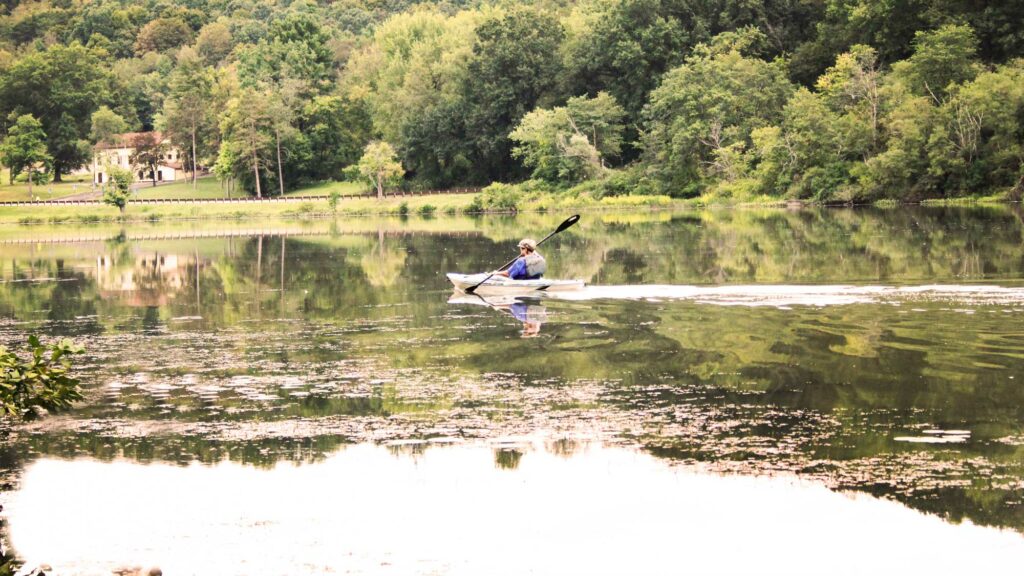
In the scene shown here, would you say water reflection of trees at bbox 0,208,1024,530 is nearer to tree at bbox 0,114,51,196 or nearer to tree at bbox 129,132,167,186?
tree at bbox 0,114,51,196

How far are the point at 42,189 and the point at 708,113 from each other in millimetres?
80646

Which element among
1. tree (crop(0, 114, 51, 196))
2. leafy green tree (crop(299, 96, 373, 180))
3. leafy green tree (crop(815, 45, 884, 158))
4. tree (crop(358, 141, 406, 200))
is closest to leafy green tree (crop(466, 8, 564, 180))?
tree (crop(358, 141, 406, 200))

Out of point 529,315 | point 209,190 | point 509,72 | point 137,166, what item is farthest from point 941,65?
point 137,166

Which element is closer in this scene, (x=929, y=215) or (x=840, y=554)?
(x=840, y=554)

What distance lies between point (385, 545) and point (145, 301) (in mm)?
21756

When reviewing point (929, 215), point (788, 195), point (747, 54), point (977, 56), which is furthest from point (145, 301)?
point (747, 54)

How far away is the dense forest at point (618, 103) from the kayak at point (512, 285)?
4390 cm

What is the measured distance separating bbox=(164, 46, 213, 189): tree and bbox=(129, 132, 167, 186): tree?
135 inches

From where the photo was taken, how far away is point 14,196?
121 meters

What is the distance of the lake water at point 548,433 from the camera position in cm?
991

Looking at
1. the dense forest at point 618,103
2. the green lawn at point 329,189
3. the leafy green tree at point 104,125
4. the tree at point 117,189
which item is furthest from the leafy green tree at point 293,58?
the tree at point 117,189

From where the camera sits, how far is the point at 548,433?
43.9ft

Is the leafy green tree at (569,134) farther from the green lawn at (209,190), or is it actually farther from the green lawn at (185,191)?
the green lawn at (185,191)

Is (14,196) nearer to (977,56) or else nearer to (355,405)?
(977,56)
